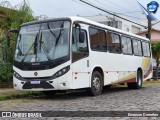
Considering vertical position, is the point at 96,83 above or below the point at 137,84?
above

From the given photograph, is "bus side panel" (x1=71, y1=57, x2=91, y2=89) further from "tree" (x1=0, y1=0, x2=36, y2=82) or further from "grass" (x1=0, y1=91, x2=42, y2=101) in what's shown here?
"tree" (x1=0, y1=0, x2=36, y2=82)

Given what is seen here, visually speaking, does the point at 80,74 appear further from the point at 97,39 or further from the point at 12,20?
the point at 12,20

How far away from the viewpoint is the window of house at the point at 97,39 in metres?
15.0

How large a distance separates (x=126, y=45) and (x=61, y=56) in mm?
6807

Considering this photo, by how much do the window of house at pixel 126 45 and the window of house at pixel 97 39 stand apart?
8.65 ft

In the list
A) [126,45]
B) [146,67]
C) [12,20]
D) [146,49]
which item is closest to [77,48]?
[126,45]

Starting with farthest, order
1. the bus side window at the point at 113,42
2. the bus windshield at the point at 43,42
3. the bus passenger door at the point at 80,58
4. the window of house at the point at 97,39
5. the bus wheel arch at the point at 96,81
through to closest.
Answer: the bus side window at the point at 113,42, the window of house at the point at 97,39, the bus wheel arch at the point at 96,81, the bus passenger door at the point at 80,58, the bus windshield at the point at 43,42

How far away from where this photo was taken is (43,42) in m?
13.7

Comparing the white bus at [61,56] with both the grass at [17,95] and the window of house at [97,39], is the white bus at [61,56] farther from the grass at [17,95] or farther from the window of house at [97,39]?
the grass at [17,95]

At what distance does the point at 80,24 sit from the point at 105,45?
242 cm

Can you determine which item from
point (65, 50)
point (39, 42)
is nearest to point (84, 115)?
point (65, 50)

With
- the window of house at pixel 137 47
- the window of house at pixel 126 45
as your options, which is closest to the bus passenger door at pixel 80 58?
the window of house at pixel 126 45

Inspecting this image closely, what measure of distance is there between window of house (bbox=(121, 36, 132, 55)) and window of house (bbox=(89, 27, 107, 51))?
2.64 meters

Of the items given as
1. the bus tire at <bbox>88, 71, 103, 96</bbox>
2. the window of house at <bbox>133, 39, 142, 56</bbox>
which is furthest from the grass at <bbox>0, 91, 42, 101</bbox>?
the window of house at <bbox>133, 39, 142, 56</bbox>
